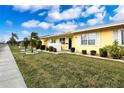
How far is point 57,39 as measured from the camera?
28.6m

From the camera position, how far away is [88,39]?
18484 mm

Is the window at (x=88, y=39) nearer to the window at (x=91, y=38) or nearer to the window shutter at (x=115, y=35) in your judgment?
the window at (x=91, y=38)

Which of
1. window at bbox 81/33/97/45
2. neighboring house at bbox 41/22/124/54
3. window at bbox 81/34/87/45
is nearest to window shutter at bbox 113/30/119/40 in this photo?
neighboring house at bbox 41/22/124/54

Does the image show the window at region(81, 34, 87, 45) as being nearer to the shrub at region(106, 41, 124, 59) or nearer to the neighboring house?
the neighboring house

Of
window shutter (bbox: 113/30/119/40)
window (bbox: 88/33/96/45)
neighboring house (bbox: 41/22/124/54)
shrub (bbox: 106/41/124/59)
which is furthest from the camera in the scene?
window (bbox: 88/33/96/45)

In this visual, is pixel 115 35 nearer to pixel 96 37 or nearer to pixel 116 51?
pixel 116 51

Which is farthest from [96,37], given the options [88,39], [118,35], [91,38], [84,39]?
[118,35]

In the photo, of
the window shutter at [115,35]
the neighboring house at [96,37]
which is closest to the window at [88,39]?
the neighboring house at [96,37]

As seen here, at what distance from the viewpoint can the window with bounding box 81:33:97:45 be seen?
17628 mm

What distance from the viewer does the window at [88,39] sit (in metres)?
17.6

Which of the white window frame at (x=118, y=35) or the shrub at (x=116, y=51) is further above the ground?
the white window frame at (x=118, y=35)

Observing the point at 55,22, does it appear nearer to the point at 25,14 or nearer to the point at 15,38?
the point at 25,14
